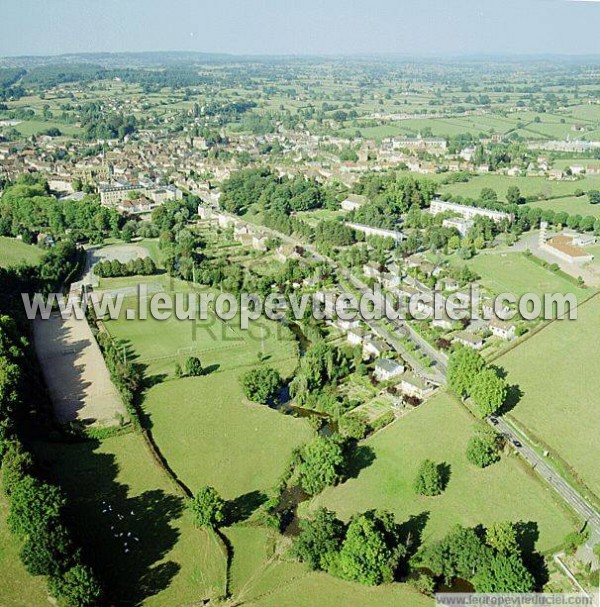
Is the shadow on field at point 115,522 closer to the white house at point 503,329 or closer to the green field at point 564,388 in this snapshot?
the green field at point 564,388

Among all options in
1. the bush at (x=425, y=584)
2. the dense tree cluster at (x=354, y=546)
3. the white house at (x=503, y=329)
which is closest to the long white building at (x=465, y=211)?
the white house at (x=503, y=329)

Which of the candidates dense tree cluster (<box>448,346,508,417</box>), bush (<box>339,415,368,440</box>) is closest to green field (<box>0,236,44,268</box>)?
bush (<box>339,415,368,440</box>)

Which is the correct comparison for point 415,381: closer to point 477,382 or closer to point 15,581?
point 477,382

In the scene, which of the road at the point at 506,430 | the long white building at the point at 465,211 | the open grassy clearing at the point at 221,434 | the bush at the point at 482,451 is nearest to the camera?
the road at the point at 506,430

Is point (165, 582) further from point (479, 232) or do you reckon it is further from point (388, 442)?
point (479, 232)

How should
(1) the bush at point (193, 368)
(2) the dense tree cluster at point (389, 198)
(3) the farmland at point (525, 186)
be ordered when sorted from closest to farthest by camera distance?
(1) the bush at point (193, 368) → (2) the dense tree cluster at point (389, 198) → (3) the farmland at point (525, 186)

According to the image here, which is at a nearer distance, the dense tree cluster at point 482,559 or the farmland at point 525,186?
the dense tree cluster at point 482,559

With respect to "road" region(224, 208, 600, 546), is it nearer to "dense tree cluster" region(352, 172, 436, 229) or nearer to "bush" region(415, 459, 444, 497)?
"bush" region(415, 459, 444, 497)
